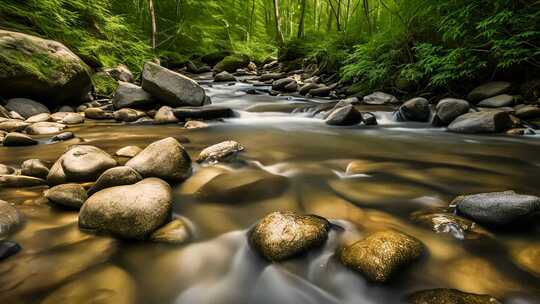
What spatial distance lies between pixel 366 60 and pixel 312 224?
7.19 meters

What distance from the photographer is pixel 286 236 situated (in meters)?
1.76

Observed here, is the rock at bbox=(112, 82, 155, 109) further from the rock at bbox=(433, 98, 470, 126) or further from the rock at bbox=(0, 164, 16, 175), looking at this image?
the rock at bbox=(433, 98, 470, 126)

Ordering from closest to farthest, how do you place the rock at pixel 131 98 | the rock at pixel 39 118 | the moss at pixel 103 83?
the rock at pixel 39 118 → the rock at pixel 131 98 → the moss at pixel 103 83

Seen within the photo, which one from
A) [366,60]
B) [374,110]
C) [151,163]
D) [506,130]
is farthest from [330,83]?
[151,163]

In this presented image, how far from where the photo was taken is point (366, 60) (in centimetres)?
812

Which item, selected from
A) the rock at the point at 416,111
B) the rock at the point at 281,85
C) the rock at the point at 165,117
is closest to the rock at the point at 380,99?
the rock at the point at 416,111

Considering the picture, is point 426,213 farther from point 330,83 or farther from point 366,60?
point 330,83

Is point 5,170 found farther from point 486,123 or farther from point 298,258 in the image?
point 486,123

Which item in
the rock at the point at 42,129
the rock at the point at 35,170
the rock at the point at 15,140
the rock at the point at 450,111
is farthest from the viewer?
the rock at the point at 450,111

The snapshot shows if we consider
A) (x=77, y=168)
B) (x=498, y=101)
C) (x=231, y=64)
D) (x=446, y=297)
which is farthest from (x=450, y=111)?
(x=231, y=64)

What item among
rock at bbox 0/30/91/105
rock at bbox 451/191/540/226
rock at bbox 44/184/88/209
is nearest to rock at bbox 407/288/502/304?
rock at bbox 451/191/540/226

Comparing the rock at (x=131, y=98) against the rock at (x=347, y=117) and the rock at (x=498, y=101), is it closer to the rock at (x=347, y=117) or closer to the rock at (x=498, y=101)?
the rock at (x=347, y=117)

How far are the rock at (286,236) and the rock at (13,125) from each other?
14.9 feet

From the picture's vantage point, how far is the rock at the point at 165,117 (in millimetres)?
5754
